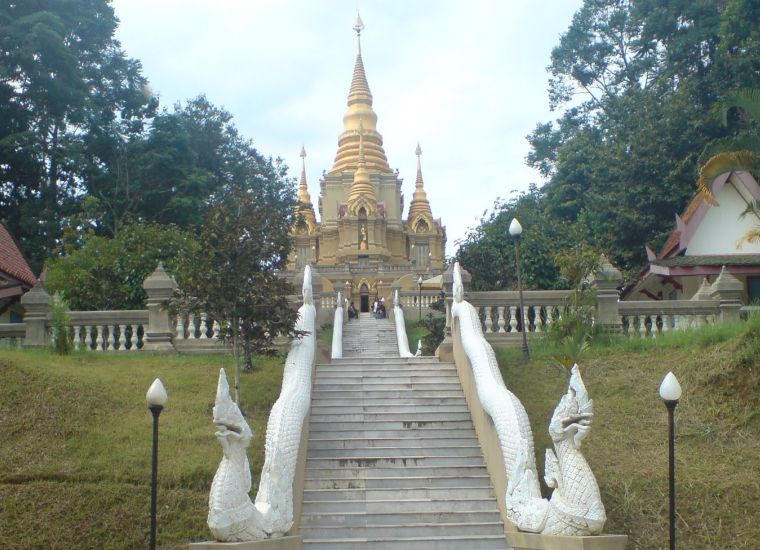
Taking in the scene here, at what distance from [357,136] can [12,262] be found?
33013mm

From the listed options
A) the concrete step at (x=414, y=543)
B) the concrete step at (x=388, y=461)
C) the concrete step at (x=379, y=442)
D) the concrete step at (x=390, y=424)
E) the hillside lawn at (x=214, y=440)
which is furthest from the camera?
the concrete step at (x=390, y=424)

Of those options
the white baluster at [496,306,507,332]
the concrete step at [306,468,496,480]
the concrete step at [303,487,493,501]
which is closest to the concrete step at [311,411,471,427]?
the concrete step at [306,468,496,480]

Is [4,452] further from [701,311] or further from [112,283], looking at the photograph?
[701,311]

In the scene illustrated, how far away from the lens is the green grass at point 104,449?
10.2 meters

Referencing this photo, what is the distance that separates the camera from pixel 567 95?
41562 mm

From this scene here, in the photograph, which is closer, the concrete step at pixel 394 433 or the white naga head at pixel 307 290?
the concrete step at pixel 394 433

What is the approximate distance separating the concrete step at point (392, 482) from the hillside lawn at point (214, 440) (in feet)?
2.81

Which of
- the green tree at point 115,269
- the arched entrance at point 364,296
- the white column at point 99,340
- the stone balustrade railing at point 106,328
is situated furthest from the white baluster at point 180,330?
the arched entrance at point 364,296

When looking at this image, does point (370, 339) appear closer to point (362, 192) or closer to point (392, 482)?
point (392, 482)

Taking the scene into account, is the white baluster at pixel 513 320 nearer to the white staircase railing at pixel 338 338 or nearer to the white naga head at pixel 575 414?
the white staircase railing at pixel 338 338

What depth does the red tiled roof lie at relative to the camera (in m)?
24.2

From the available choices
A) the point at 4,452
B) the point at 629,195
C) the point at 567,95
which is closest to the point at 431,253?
Result: the point at 567,95

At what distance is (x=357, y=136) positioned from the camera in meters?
55.8

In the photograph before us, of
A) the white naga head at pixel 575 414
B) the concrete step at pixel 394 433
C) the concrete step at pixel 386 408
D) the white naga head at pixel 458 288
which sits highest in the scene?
the white naga head at pixel 458 288
